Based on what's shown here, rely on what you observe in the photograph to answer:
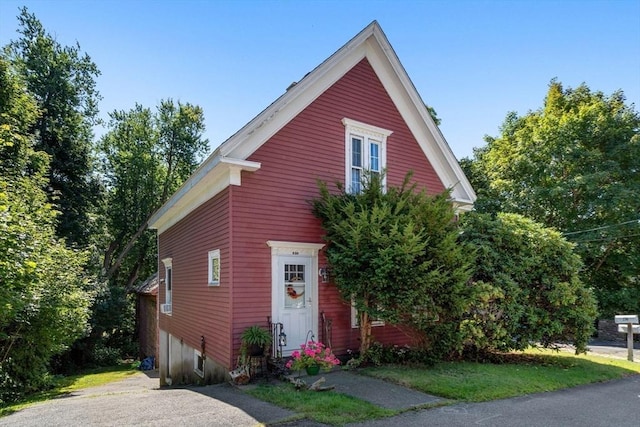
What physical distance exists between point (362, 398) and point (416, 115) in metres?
8.38

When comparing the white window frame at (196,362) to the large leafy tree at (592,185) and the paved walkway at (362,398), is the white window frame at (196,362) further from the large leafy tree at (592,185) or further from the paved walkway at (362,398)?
the large leafy tree at (592,185)

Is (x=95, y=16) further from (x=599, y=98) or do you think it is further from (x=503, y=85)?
(x=599, y=98)

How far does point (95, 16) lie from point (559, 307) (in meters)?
13.9

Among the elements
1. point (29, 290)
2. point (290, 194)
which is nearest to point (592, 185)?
point (290, 194)

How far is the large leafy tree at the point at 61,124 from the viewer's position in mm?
20469

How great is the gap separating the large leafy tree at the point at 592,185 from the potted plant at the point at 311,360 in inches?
643

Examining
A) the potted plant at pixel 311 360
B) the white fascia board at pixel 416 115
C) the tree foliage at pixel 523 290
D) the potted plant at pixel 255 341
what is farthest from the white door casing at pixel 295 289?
the white fascia board at pixel 416 115

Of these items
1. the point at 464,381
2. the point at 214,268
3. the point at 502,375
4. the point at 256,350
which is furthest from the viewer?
the point at 214,268

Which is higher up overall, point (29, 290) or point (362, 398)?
point (29, 290)

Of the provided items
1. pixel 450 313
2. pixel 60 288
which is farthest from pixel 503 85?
pixel 60 288

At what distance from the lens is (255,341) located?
8.13 metres

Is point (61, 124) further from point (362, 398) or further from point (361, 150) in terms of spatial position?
point (362, 398)

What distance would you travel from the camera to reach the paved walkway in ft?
19.0

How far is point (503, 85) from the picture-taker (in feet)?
43.7
